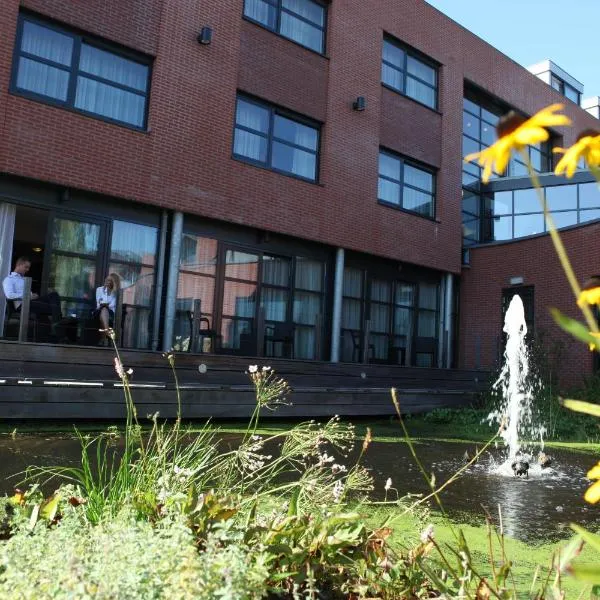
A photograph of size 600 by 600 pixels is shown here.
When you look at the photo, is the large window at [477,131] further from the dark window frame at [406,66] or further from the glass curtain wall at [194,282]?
the glass curtain wall at [194,282]

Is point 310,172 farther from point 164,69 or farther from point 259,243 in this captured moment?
point 164,69

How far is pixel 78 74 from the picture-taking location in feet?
34.1

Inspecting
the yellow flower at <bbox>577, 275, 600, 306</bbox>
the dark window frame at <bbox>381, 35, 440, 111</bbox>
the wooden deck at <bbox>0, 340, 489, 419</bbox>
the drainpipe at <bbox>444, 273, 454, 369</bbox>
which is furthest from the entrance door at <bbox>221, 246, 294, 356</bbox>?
the yellow flower at <bbox>577, 275, 600, 306</bbox>

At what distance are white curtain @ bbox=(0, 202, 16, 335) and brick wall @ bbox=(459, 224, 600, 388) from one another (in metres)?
10.6

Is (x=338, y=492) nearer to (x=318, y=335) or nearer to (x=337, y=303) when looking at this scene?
(x=318, y=335)

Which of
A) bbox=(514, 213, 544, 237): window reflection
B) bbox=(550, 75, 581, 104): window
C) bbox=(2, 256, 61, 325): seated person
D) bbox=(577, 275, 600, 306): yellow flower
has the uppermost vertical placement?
bbox=(550, 75, 581, 104): window

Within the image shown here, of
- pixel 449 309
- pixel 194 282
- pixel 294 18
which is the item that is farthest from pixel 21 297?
pixel 449 309

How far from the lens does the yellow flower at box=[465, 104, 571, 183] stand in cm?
116

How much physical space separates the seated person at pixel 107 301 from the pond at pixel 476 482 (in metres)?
3.35

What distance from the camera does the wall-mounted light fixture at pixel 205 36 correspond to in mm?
11578

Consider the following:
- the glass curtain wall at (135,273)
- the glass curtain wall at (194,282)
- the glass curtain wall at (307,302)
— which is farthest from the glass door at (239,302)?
the glass curtain wall at (135,273)

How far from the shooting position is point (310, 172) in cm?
1350

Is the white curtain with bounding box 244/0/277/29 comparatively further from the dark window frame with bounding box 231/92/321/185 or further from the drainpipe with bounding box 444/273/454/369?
the drainpipe with bounding box 444/273/454/369

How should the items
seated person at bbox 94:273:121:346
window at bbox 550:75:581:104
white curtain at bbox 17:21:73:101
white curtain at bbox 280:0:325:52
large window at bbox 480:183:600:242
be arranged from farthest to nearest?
window at bbox 550:75:581:104
large window at bbox 480:183:600:242
white curtain at bbox 280:0:325:52
white curtain at bbox 17:21:73:101
seated person at bbox 94:273:121:346
